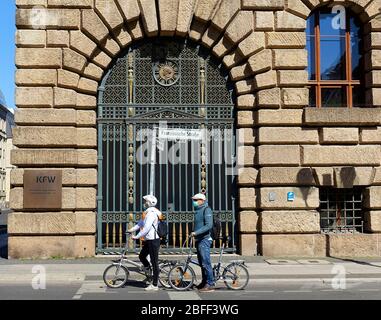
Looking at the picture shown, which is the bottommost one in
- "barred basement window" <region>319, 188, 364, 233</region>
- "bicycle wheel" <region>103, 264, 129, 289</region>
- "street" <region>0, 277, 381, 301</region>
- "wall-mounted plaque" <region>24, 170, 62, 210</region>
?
"street" <region>0, 277, 381, 301</region>

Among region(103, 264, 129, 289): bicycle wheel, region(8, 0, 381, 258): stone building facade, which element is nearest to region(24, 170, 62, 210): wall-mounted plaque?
region(8, 0, 381, 258): stone building facade

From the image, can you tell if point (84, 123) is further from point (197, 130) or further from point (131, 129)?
point (197, 130)

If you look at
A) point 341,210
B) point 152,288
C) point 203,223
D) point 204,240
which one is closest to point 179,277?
point 152,288

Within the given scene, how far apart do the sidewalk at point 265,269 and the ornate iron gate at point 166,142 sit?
4.39ft

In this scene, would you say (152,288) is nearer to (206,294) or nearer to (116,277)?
(116,277)

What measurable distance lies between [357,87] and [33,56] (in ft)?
32.0

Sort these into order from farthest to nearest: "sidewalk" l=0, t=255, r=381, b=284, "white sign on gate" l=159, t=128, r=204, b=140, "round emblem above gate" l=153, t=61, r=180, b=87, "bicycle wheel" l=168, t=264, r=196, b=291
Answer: "round emblem above gate" l=153, t=61, r=180, b=87 < "white sign on gate" l=159, t=128, r=204, b=140 < "sidewalk" l=0, t=255, r=381, b=284 < "bicycle wheel" l=168, t=264, r=196, b=291

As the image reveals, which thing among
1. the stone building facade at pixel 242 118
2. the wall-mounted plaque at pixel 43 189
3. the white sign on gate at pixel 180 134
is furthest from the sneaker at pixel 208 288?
the white sign on gate at pixel 180 134

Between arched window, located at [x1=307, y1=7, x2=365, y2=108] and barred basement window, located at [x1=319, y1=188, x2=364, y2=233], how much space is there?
269 cm

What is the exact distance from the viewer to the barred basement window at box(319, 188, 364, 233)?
56.6 feet

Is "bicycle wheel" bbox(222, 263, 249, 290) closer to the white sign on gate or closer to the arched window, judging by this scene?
the white sign on gate

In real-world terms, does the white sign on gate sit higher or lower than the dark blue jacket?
higher

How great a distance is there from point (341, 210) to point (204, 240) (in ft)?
24.1
